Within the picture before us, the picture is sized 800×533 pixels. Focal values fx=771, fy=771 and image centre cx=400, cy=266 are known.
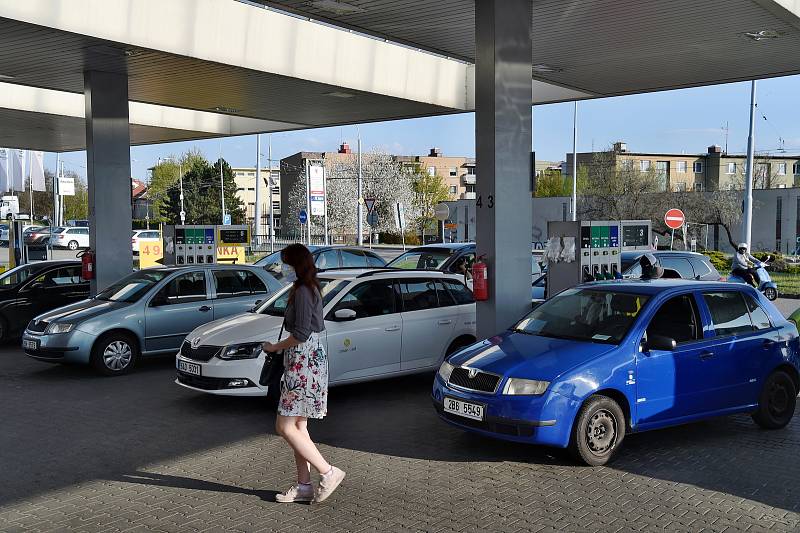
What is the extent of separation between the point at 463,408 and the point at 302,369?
178 cm

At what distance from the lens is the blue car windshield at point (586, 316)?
732 cm

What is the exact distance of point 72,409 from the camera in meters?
9.24

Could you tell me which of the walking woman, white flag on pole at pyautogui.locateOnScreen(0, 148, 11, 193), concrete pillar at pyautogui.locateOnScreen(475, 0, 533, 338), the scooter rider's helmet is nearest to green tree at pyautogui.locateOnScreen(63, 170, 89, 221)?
white flag on pole at pyautogui.locateOnScreen(0, 148, 11, 193)

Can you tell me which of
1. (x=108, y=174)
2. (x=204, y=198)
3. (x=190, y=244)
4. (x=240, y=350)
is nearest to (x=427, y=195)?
(x=204, y=198)

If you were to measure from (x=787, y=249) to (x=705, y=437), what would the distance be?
50.4 meters

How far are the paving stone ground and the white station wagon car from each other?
47 centimetres

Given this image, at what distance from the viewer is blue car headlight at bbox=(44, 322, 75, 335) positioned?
11.1m

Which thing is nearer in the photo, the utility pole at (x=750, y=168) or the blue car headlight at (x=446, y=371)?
the blue car headlight at (x=446, y=371)

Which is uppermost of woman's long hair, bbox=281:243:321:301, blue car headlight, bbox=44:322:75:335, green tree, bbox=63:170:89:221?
green tree, bbox=63:170:89:221

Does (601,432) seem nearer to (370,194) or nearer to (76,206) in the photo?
(370,194)

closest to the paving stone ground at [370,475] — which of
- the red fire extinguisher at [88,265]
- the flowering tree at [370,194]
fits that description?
the red fire extinguisher at [88,265]

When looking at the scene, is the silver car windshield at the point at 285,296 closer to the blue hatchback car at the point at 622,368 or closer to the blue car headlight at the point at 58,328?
the blue hatchback car at the point at 622,368

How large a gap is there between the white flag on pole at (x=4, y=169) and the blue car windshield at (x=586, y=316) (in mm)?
24027

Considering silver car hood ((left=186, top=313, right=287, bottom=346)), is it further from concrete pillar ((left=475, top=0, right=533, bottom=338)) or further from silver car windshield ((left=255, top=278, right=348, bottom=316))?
concrete pillar ((left=475, top=0, right=533, bottom=338))
